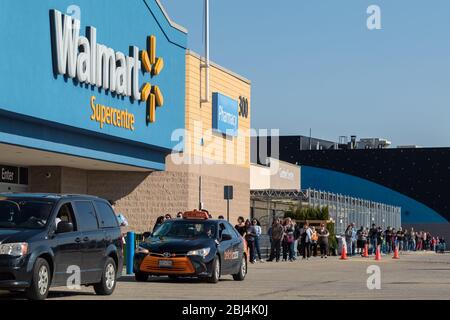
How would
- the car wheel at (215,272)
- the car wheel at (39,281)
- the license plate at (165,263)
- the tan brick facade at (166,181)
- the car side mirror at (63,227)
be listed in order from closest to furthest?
1. the car wheel at (39,281)
2. the car side mirror at (63,227)
3. the license plate at (165,263)
4. the car wheel at (215,272)
5. the tan brick facade at (166,181)

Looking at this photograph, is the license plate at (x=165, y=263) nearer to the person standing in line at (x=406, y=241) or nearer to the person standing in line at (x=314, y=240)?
the person standing in line at (x=314, y=240)

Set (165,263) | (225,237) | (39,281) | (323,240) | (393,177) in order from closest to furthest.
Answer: (39,281)
(165,263)
(225,237)
(323,240)
(393,177)

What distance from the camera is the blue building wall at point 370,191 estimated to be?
10069cm

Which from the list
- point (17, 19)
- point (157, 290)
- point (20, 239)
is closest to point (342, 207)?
point (17, 19)

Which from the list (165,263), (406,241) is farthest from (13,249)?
(406,241)

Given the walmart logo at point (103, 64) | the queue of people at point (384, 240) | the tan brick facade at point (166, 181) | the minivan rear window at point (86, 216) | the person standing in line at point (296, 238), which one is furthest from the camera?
the queue of people at point (384, 240)

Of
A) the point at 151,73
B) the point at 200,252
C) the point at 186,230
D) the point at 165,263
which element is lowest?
the point at 165,263

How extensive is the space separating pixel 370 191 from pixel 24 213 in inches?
3292

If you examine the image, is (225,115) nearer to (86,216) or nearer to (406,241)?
(86,216)

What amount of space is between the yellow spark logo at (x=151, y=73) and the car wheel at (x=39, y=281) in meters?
21.6

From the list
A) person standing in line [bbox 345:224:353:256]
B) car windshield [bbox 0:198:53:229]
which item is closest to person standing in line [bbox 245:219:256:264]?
person standing in line [bbox 345:224:353:256]

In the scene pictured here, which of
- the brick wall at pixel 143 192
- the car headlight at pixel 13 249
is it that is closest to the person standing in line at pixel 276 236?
the brick wall at pixel 143 192

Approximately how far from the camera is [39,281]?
18.5 metres

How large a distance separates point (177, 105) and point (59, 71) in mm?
11174
